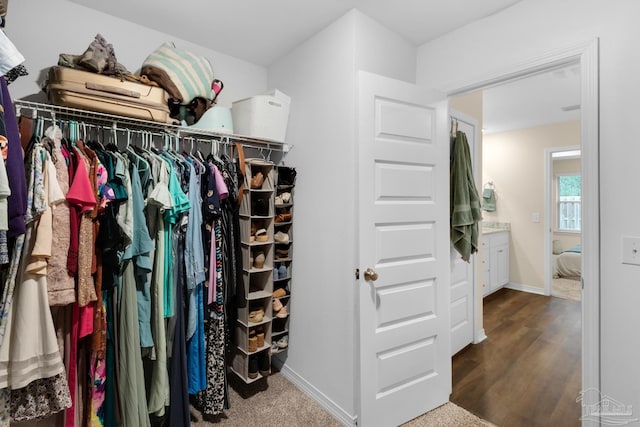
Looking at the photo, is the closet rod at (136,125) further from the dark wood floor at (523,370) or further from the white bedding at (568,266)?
the white bedding at (568,266)

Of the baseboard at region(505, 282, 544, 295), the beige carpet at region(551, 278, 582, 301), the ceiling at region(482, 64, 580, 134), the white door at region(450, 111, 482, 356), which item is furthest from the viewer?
the baseboard at region(505, 282, 544, 295)

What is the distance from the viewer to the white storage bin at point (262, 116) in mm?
2076

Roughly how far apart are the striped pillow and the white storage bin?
0.27m

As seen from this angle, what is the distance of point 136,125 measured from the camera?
1.74 m

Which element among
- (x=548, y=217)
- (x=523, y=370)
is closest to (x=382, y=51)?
(x=523, y=370)

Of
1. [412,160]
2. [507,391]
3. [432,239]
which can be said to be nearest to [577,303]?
[507,391]

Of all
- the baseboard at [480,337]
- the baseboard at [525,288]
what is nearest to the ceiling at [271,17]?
the baseboard at [480,337]

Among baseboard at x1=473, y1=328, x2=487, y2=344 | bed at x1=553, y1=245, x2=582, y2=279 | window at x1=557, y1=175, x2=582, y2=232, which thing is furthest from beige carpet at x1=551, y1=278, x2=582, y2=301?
baseboard at x1=473, y1=328, x2=487, y2=344

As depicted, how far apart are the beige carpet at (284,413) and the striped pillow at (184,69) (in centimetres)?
195

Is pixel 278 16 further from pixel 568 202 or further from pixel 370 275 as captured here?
pixel 568 202

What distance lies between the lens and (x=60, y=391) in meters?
1.26

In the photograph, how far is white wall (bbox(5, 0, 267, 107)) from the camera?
64.1 inches

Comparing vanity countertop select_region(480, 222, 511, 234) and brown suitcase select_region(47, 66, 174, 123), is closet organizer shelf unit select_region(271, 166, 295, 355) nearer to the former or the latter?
brown suitcase select_region(47, 66, 174, 123)

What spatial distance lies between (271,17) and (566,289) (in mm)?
5544
